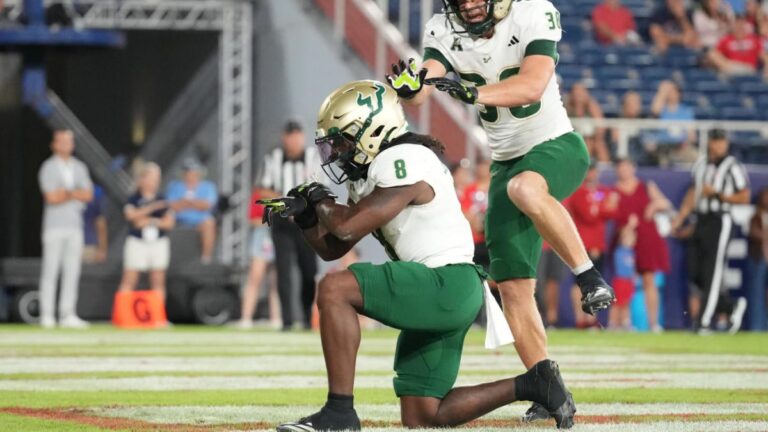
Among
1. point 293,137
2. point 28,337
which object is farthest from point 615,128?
point 28,337

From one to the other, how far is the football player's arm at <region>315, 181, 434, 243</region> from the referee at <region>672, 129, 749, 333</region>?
369 inches

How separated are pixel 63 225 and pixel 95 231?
252cm

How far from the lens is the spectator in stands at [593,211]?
14.5 m

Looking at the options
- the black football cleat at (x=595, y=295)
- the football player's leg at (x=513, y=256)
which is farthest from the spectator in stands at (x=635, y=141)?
the black football cleat at (x=595, y=295)

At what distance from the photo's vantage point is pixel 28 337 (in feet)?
39.1

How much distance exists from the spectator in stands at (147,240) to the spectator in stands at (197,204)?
986 millimetres

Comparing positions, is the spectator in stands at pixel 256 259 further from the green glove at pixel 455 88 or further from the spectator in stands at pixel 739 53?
the green glove at pixel 455 88

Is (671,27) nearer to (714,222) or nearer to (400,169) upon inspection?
(714,222)

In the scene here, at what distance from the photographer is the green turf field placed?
566cm

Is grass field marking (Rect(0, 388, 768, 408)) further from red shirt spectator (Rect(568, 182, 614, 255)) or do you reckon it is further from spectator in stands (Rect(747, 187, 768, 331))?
spectator in stands (Rect(747, 187, 768, 331))

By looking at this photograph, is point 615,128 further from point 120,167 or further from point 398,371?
point 398,371

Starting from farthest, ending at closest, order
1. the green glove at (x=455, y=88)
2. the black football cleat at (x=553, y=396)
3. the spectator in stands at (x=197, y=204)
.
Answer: the spectator in stands at (x=197, y=204), the green glove at (x=455, y=88), the black football cleat at (x=553, y=396)

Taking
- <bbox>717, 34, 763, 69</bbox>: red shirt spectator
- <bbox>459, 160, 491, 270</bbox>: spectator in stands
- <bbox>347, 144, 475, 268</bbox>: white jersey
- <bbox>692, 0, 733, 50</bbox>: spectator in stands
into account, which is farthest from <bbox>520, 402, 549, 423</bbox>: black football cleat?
<bbox>692, 0, 733, 50</bbox>: spectator in stands

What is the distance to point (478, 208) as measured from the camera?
13.8 meters
